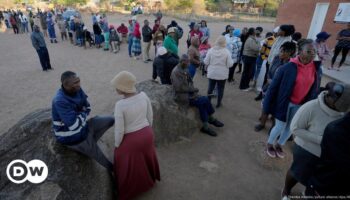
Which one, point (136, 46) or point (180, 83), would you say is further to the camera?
point (136, 46)

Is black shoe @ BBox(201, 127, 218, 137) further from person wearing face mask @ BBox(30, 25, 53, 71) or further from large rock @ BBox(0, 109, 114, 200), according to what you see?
person wearing face mask @ BBox(30, 25, 53, 71)

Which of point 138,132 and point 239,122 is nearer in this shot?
point 138,132

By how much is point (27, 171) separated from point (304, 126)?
3158mm

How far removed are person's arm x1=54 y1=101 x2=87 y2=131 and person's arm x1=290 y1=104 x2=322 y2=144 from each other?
249 centimetres

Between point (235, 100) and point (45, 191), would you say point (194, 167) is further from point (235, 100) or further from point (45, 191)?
point (235, 100)

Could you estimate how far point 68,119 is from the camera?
254 centimetres

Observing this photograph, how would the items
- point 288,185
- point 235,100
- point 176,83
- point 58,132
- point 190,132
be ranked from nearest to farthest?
point 58,132 < point 288,185 < point 176,83 < point 190,132 < point 235,100

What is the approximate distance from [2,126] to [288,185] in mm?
5898

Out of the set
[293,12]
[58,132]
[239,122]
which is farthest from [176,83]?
[293,12]

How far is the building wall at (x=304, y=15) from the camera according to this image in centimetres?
1220

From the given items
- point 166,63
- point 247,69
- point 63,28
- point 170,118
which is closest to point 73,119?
point 170,118

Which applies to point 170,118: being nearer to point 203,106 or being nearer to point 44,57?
point 203,106

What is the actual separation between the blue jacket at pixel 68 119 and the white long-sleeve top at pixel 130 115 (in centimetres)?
44

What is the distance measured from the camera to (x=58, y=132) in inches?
103
